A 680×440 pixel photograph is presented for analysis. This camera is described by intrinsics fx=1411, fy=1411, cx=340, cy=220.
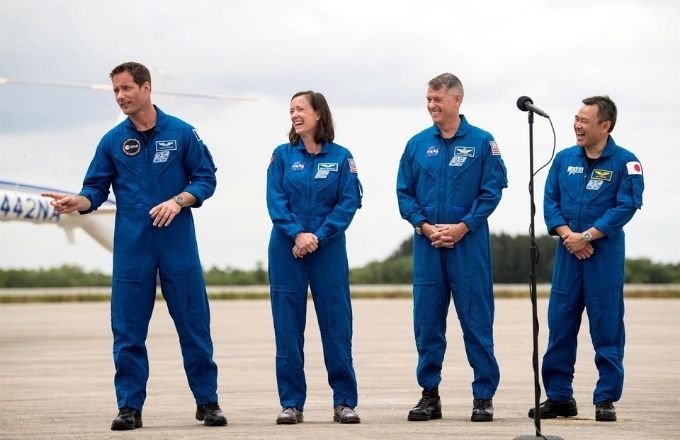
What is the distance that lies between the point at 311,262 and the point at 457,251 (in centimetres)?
105

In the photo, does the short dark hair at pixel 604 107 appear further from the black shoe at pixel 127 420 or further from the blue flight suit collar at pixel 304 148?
the black shoe at pixel 127 420

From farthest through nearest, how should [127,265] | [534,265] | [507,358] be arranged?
[507,358] < [127,265] < [534,265]

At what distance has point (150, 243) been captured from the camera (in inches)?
382

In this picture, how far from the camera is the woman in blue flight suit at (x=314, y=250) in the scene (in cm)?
998

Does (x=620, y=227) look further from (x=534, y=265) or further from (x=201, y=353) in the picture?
(x=201, y=353)

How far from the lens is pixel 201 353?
9852 millimetres

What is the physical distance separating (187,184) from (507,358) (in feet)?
27.2

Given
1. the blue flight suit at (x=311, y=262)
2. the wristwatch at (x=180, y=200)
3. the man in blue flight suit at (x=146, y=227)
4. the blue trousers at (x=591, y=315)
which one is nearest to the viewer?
the wristwatch at (x=180, y=200)

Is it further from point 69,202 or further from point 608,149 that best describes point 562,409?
point 69,202

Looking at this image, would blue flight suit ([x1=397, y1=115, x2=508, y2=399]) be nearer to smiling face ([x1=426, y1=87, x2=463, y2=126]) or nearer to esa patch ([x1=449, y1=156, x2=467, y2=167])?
esa patch ([x1=449, y1=156, x2=467, y2=167])

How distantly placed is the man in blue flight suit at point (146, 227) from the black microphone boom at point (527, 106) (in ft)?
8.02

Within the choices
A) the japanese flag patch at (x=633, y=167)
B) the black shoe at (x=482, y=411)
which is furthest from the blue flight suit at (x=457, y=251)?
the japanese flag patch at (x=633, y=167)

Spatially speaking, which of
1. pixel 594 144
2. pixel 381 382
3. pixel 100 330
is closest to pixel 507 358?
pixel 381 382

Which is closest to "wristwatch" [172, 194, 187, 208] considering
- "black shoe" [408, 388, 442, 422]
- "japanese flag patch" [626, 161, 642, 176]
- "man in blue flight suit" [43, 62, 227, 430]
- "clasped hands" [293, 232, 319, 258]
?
"man in blue flight suit" [43, 62, 227, 430]
